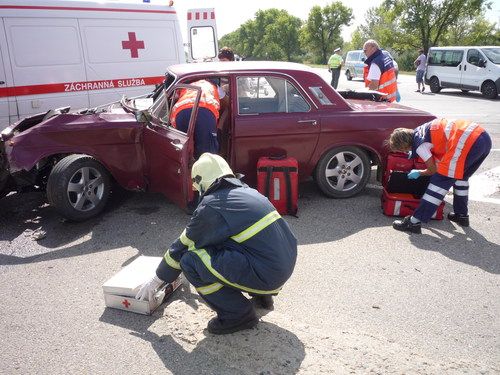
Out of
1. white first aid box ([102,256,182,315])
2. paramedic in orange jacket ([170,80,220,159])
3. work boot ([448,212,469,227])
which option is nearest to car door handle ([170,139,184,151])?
paramedic in orange jacket ([170,80,220,159])

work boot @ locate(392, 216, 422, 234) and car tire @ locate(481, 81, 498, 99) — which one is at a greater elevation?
car tire @ locate(481, 81, 498, 99)

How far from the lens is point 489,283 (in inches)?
146

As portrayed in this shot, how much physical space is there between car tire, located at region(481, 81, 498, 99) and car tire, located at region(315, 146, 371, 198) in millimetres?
12633

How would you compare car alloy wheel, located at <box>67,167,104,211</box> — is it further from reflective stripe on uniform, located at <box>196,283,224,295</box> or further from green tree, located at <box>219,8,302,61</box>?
green tree, located at <box>219,8,302,61</box>

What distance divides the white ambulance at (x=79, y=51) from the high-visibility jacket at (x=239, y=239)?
5.06 m

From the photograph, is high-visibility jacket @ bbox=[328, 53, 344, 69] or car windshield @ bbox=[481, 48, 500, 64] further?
high-visibility jacket @ bbox=[328, 53, 344, 69]

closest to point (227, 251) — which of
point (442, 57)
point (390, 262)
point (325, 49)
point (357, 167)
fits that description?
point (390, 262)

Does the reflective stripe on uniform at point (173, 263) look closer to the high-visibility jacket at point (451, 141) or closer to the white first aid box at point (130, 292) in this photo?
the white first aid box at point (130, 292)

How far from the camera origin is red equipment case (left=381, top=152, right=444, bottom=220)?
5.01 m

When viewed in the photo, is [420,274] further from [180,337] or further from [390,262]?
[180,337]

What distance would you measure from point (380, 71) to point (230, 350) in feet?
19.1

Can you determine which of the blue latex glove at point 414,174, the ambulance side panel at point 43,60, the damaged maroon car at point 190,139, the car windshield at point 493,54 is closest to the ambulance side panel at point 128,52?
the ambulance side panel at point 43,60

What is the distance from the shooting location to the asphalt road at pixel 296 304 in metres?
2.80

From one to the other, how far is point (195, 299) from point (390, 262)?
1.83 metres
